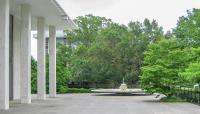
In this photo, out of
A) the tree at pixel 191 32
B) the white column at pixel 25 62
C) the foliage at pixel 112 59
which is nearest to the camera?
the white column at pixel 25 62

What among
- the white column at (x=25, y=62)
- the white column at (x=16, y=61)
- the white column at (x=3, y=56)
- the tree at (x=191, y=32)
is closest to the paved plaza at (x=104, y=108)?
the white column at (x=3, y=56)

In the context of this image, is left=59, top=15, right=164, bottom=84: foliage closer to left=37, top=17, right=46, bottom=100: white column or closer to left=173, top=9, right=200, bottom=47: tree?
left=173, top=9, right=200, bottom=47: tree

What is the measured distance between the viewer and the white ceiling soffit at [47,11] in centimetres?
3503

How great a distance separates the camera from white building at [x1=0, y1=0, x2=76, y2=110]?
92.6ft

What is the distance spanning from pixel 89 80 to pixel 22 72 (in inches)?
1311

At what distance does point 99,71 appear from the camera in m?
66.9

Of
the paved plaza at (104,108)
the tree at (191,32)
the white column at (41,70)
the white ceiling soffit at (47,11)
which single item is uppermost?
the white ceiling soffit at (47,11)

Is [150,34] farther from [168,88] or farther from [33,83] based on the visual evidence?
[168,88]

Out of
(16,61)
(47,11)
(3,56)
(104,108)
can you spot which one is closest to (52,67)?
(16,61)

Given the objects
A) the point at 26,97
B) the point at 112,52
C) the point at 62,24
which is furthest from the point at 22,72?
the point at 112,52

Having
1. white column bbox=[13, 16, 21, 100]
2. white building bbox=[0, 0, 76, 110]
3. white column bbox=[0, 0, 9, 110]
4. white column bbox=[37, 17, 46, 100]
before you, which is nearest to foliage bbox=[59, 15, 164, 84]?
white building bbox=[0, 0, 76, 110]

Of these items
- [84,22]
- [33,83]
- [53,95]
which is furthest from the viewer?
[84,22]

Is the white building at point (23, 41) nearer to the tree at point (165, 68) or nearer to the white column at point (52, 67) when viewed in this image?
the white column at point (52, 67)

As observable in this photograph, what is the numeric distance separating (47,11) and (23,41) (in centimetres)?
479
